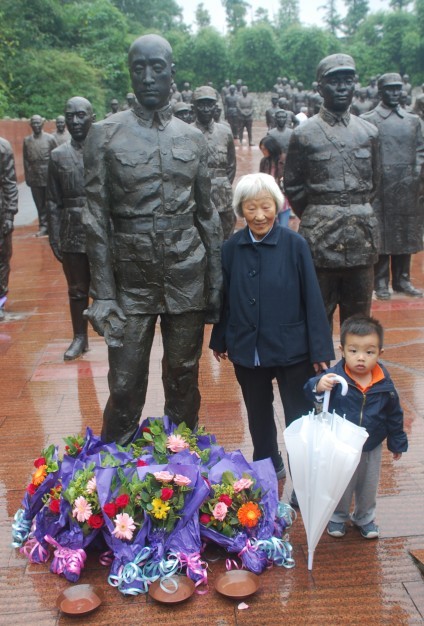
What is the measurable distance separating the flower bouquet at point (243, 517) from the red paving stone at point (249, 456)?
0.11 metres

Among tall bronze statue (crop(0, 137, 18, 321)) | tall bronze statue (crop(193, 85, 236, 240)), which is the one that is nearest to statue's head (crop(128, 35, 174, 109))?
tall bronze statue (crop(193, 85, 236, 240))

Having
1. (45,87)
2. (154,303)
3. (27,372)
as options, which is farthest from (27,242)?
(45,87)

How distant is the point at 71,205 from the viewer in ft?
20.4

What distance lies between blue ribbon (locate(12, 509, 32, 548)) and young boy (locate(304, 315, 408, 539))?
143 centimetres

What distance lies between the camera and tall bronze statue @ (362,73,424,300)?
7.35 meters

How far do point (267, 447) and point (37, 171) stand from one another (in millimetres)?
10867

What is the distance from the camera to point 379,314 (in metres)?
7.52

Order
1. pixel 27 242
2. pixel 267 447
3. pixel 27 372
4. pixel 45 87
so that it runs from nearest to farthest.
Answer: pixel 267 447, pixel 27 372, pixel 27 242, pixel 45 87

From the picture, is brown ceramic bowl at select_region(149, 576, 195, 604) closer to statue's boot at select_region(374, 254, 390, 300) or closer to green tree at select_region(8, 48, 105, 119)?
statue's boot at select_region(374, 254, 390, 300)

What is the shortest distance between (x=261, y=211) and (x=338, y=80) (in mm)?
1618

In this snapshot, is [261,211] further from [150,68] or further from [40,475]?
[40,475]

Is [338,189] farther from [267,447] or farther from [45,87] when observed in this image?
[45,87]

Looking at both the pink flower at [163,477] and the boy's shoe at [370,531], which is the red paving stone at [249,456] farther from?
the pink flower at [163,477]

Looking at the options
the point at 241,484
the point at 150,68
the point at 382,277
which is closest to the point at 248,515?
the point at 241,484
